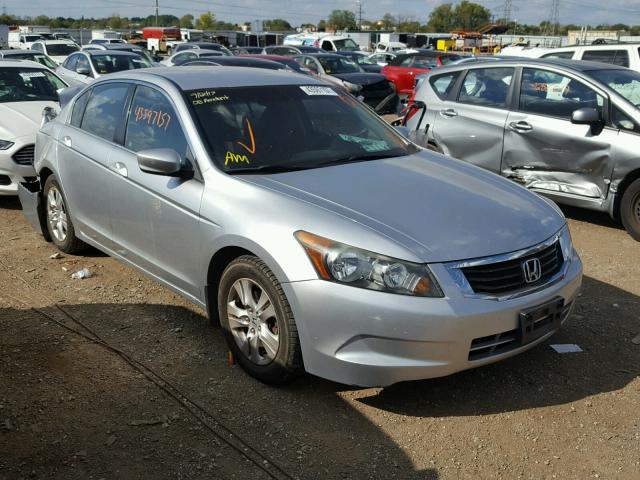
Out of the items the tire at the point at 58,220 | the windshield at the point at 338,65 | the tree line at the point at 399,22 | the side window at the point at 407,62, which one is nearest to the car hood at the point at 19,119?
the tire at the point at 58,220

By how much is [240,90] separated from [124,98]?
0.98 metres

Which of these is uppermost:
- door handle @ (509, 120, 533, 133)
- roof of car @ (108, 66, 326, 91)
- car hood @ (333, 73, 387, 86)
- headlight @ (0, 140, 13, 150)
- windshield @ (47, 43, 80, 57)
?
windshield @ (47, 43, 80, 57)

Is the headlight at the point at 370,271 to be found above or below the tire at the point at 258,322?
above

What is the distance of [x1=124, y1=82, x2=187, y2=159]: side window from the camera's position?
170 inches

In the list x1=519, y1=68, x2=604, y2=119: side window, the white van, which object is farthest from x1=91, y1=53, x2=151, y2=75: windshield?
the white van

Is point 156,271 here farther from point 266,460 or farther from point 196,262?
point 266,460

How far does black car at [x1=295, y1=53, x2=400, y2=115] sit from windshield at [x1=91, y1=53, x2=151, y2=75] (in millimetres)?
4490

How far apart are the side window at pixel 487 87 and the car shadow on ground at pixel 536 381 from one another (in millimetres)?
3738

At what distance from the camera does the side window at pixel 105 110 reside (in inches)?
196

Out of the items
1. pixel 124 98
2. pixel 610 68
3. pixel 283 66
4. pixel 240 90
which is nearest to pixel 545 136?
pixel 610 68

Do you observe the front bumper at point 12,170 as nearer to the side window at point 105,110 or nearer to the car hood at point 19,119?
the car hood at point 19,119

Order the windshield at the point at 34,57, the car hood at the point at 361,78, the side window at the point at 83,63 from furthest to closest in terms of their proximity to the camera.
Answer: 1. the car hood at the point at 361,78
2. the windshield at the point at 34,57
3. the side window at the point at 83,63

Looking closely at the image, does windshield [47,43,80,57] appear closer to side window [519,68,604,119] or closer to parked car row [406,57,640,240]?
parked car row [406,57,640,240]

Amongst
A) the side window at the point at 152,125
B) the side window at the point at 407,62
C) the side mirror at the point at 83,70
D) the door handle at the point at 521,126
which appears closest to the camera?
the side window at the point at 152,125
